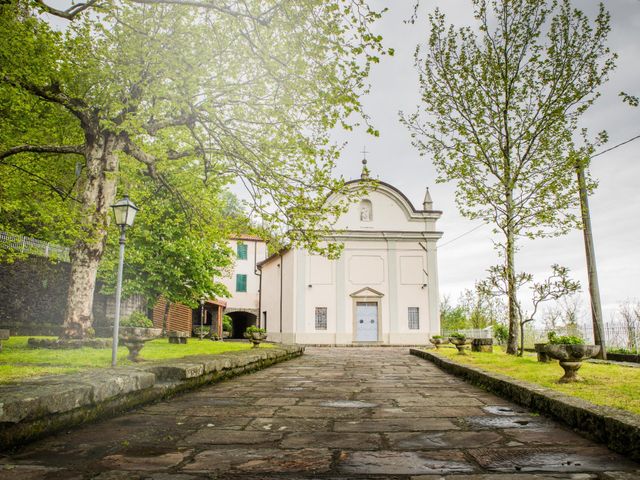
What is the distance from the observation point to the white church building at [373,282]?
85.3 feet

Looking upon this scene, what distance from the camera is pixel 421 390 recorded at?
6.66 m

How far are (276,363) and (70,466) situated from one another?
9.31m

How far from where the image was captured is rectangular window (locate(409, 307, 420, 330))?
85.6 feet

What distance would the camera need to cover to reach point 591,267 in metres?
12.8

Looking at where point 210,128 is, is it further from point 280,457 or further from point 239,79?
point 280,457

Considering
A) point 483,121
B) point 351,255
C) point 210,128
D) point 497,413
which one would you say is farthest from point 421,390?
point 351,255

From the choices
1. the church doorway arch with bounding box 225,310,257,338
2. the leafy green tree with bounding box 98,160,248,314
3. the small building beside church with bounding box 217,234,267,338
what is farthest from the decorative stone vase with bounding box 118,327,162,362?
the church doorway arch with bounding box 225,310,257,338

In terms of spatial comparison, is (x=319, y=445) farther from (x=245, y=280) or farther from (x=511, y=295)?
(x=245, y=280)

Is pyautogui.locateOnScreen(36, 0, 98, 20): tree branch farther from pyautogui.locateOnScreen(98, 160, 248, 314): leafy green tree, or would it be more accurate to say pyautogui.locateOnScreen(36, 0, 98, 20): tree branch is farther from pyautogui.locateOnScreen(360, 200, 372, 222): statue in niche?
pyautogui.locateOnScreen(360, 200, 372, 222): statue in niche

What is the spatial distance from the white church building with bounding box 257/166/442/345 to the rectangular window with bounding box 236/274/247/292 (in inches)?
520

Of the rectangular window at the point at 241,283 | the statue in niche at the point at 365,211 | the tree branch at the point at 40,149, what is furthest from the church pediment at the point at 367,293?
the tree branch at the point at 40,149

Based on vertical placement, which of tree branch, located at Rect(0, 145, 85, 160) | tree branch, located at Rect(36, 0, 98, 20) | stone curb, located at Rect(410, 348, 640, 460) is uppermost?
tree branch, located at Rect(36, 0, 98, 20)

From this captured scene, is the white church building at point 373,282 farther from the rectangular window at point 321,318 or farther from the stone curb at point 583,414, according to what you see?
the stone curb at point 583,414

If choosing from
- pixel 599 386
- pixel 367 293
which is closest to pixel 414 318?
pixel 367 293
